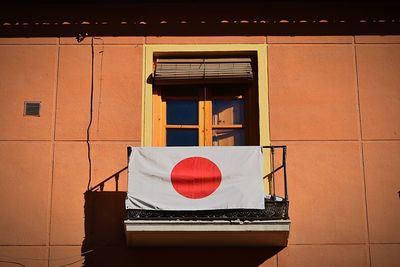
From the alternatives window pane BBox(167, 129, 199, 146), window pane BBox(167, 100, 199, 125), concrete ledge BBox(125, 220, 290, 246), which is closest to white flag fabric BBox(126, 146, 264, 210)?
concrete ledge BBox(125, 220, 290, 246)

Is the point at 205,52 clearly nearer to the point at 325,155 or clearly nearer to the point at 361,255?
the point at 325,155

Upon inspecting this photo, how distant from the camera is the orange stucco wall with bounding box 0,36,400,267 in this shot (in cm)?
828

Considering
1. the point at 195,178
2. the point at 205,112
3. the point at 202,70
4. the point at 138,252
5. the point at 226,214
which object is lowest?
the point at 138,252

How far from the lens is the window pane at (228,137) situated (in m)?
9.03

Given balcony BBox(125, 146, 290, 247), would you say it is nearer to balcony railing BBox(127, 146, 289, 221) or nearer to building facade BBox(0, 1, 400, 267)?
balcony railing BBox(127, 146, 289, 221)

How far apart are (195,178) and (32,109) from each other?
2.57 metres

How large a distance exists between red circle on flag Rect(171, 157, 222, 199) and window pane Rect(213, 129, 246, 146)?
1089mm

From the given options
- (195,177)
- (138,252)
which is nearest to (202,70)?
(195,177)

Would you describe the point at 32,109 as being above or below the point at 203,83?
below

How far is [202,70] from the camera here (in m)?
9.03

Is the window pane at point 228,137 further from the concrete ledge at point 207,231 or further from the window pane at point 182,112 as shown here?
the concrete ledge at point 207,231

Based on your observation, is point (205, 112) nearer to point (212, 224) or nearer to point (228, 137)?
point (228, 137)

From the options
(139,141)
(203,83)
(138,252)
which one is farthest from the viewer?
(203,83)

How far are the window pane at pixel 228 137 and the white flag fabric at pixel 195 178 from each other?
102 centimetres
